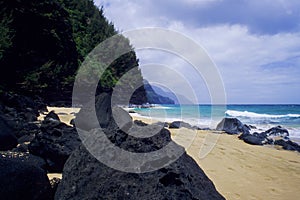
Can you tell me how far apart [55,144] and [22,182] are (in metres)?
1.78

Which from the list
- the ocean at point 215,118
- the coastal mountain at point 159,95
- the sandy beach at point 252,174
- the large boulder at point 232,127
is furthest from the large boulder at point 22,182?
the large boulder at point 232,127

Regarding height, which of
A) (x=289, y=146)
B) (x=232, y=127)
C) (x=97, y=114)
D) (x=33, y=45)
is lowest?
(x=289, y=146)

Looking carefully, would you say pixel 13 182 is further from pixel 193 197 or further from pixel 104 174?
pixel 193 197

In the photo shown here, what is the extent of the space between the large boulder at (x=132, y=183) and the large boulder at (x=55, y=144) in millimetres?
2013

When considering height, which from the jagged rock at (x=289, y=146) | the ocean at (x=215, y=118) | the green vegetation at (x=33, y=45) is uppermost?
the green vegetation at (x=33, y=45)

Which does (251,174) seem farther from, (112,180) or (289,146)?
(289,146)

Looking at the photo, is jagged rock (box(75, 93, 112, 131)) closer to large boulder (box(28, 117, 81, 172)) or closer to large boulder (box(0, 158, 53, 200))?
large boulder (box(28, 117, 81, 172))

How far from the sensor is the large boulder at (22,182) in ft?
9.70

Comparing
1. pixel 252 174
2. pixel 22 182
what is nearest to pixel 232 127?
pixel 252 174

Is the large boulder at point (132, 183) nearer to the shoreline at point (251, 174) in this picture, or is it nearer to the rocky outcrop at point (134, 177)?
the rocky outcrop at point (134, 177)

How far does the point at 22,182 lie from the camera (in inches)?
121

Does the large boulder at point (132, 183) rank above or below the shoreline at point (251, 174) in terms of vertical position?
above

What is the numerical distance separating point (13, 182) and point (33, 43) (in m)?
9.62

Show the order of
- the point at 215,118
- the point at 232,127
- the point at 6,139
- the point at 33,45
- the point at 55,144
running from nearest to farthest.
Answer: the point at 55,144 → the point at 6,139 → the point at 33,45 → the point at 232,127 → the point at 215,118
